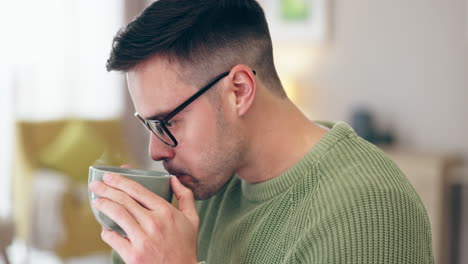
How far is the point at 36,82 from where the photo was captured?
4715 millimetres

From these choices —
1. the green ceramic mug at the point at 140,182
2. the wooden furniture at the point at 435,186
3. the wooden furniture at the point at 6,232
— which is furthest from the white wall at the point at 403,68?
the green ceramic mug at the point at 140,182

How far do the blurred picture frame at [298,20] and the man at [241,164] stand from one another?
137 inches

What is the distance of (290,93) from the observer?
4797mm

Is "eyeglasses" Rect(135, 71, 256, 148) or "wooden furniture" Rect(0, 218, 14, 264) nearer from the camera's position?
"eyeglasses" Rect(135, 71, 256, 148)

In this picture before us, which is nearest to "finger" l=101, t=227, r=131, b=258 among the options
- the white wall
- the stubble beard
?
the stubble beard

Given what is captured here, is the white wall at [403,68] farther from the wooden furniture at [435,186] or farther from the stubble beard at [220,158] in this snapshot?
the stubble beard at [220,158]

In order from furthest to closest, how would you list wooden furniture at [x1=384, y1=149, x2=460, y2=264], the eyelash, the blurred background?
the blurred background < wooden furniture at [x1=384, y1=149, x2=460, y2=264] < the eyelash

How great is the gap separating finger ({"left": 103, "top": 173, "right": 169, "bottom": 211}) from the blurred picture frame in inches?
149

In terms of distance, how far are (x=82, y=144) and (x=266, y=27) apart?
128 inches

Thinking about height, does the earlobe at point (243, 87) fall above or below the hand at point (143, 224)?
above

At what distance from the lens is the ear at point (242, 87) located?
122 cm

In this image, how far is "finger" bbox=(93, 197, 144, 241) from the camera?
3.45 feet

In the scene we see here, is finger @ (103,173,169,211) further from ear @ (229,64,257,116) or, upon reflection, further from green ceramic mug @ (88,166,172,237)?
ear @ (229,64,257,116)

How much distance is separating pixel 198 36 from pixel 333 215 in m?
0.43
